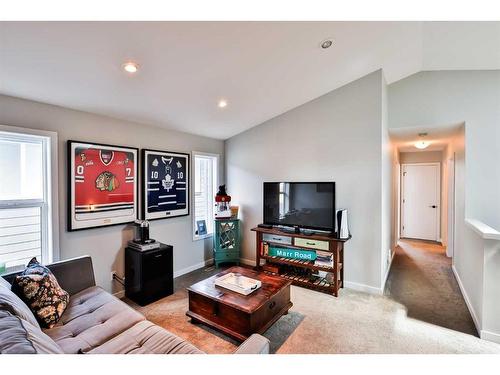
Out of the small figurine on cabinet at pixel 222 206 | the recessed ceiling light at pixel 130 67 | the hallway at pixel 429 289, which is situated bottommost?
the hallway at pixel 429 289

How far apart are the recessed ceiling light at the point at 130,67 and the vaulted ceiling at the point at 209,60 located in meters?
0.04

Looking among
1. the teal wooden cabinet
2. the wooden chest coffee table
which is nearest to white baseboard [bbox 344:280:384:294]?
the wooden chest coffee table

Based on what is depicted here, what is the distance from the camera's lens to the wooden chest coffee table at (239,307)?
6.50ft

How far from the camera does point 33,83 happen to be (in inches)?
78.1

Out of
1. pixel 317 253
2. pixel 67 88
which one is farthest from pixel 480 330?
pixel 67 88

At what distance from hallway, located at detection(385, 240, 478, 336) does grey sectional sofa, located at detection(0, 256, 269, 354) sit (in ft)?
7.36

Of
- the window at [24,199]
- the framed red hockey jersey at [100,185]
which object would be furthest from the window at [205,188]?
the window at [24,199]

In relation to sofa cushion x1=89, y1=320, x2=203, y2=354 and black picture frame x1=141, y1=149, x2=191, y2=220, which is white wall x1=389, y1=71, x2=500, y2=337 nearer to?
sofa cushion x1=89, y1=320, x2=203, y2=354

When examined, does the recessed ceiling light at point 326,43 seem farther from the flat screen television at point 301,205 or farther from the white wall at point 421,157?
the white wall at point 421,157

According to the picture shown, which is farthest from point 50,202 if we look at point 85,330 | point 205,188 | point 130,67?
point 205,188

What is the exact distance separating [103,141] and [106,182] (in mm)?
460
